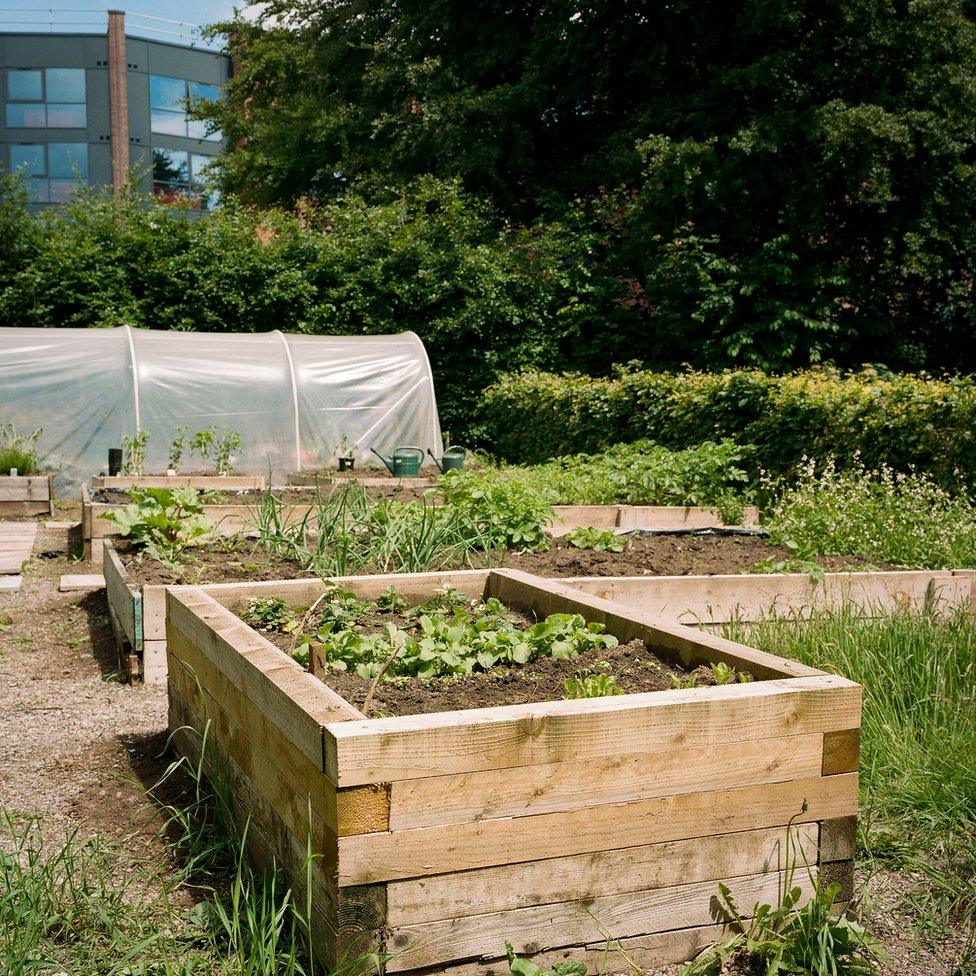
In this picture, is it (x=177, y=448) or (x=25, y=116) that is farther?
(x=25, y=116)

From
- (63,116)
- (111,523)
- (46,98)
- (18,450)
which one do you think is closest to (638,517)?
(111,523)

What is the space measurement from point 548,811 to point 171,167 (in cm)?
3904

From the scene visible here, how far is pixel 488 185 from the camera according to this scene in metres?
18.7

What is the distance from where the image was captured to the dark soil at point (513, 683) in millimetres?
2641

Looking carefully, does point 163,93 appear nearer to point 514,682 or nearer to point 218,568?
point 218,568

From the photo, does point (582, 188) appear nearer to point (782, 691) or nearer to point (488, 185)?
point (488, 185)

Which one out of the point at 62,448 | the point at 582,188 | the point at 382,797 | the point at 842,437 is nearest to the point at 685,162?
the point at 582,188

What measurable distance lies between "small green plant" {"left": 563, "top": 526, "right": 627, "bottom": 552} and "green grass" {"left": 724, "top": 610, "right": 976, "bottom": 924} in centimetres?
161

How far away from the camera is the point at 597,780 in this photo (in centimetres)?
211

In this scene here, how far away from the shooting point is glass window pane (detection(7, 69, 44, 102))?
35.7 meters

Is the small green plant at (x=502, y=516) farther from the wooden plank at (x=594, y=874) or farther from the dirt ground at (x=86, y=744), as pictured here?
the wooden plank at (x=594, y=874)

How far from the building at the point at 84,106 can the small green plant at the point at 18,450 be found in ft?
87.3

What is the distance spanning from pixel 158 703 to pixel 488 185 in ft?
52.3

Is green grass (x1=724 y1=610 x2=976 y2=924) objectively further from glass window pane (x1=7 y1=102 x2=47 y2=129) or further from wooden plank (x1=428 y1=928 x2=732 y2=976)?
glass window pane (x1=7 y1=102 x2=47 y2=129)
